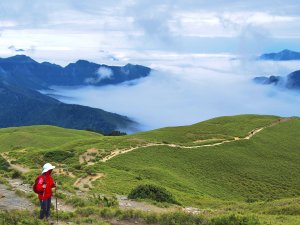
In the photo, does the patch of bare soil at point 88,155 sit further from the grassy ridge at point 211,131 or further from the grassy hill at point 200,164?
the grassy ridge at point 211,131

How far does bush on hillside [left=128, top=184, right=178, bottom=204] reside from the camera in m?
34.3

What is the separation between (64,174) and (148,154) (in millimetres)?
18423

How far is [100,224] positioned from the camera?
22.0 metres

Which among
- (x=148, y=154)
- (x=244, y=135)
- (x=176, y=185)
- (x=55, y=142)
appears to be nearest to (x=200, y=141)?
(x=244, y=135)

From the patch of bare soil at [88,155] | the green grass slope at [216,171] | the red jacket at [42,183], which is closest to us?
the red jacket at [42,183]

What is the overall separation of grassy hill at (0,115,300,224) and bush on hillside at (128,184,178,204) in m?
3.50

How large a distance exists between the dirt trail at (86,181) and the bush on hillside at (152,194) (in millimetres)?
7230

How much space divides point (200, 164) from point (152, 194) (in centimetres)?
2752

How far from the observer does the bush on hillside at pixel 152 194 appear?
34316 mm

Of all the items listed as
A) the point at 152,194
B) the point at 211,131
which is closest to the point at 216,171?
the point at 211,131

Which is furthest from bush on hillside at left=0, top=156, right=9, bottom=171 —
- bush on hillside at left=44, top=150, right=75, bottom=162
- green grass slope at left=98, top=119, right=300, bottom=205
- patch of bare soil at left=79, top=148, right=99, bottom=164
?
green grass slope at left=98, top=119, right=300, bottom=205

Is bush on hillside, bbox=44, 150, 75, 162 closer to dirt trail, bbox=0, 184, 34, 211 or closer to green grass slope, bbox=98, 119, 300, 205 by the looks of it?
green grass slope, bbox=98, 119, 300, 205

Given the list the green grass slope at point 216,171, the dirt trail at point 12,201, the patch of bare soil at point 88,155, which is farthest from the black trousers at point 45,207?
the patch of bare soil at point 88,155

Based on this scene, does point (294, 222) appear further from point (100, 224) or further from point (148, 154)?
point (148, 154)
